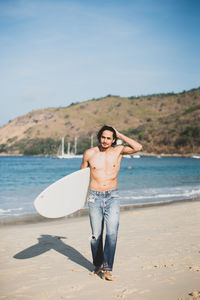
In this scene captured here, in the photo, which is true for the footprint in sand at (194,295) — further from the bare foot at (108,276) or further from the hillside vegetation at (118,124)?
the hillside vegetation at (118,124)

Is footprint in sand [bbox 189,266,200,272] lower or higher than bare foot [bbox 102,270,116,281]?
lower

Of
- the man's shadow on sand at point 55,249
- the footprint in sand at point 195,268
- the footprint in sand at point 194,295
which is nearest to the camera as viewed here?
the footprint in sand at point 194,295

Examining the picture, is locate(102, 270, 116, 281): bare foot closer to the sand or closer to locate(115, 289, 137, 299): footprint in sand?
the sand

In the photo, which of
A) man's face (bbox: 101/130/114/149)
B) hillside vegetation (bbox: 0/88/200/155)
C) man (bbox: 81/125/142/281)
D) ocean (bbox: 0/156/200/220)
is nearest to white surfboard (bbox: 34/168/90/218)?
man (bbox: 81/125/142/281)

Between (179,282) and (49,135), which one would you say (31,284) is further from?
(49,135)

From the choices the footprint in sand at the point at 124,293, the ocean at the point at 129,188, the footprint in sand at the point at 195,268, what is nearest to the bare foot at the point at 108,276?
the footprint in sand at the point at 124,293

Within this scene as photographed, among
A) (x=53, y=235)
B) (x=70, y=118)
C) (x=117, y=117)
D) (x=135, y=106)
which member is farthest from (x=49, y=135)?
(x=53, y=235)

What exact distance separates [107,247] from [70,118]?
14281 cm

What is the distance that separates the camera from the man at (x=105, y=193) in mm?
4031

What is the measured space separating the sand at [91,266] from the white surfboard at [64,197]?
0.81m

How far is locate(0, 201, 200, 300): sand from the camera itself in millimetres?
3730

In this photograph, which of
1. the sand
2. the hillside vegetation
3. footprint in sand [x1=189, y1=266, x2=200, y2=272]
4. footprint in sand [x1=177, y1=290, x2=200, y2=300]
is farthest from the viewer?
the hillside vegetation

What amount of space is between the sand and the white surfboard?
812mm

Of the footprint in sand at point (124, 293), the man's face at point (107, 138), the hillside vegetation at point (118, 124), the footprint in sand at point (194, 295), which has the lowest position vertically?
the footprint in sand at point (124, 293)
